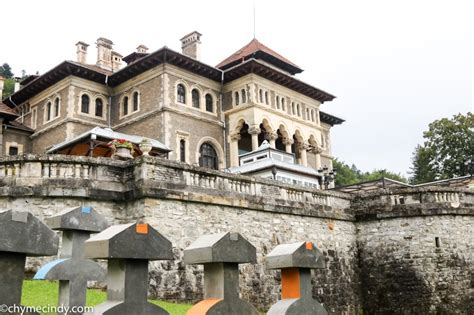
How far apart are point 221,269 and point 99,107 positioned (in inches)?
1224

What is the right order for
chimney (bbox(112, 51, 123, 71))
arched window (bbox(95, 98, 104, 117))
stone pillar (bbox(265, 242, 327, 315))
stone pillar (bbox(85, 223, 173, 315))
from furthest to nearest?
chimney (bbox(112, 51, 123, 71))
arched window (bbox(95, 98, 104, 117))
stone pillar (bbox(265, 242, 327, 315))
stone pillar (bbox(85, 223, 173, 315))

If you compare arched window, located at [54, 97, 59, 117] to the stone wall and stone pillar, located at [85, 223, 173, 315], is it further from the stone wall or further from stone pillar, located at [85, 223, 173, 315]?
stone pillar, located at [85, 223, 173, 315]

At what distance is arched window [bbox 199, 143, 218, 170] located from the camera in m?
34.2

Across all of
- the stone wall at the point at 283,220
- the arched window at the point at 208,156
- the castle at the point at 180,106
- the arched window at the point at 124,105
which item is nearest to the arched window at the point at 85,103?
the castle at the point at 180,106

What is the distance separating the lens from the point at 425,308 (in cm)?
1742

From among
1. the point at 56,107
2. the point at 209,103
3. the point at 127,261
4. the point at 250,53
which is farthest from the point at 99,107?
the point at 127,261

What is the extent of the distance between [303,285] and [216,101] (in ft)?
96.8

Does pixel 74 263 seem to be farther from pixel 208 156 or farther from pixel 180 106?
pixel 208 156

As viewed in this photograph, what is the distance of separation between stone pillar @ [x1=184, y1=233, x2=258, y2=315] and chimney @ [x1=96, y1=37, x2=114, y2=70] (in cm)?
3525

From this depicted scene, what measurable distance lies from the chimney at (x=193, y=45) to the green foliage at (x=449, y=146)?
67.3 feet

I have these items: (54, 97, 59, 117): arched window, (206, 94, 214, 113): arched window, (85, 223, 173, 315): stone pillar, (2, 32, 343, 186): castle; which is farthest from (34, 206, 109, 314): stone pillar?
(54, 97, 59, 117): arched window

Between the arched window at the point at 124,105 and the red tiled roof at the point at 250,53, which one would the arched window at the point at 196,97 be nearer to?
the red tiled roof at the point at 250,53

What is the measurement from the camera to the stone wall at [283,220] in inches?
506

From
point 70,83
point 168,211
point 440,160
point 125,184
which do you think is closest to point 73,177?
point 125,184
